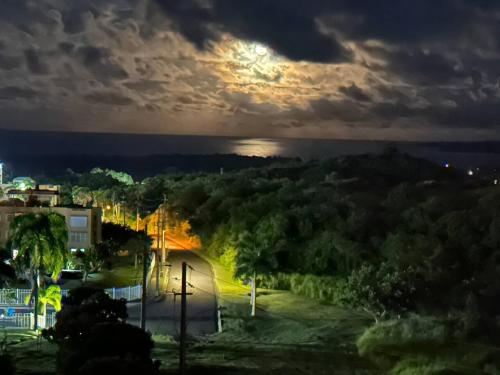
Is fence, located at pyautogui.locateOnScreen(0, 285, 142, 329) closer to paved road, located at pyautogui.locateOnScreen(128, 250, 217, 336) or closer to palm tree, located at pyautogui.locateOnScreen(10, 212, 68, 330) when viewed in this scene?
palm tree, located at pyautogui.locateOnScreen(10, 212, 68, 330)

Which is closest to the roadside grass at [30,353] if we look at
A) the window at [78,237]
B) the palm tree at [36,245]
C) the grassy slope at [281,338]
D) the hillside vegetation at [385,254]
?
the palm tree at [36,245]

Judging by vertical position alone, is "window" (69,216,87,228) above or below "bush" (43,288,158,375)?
above

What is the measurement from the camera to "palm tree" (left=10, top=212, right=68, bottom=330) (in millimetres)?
24406

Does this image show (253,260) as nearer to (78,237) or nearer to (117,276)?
(117,276)

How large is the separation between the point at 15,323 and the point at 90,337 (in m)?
10.2

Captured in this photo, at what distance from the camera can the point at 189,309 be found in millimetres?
28172

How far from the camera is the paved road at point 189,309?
25.1 metres

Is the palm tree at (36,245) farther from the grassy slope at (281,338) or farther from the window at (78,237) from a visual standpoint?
the window at (78,237)

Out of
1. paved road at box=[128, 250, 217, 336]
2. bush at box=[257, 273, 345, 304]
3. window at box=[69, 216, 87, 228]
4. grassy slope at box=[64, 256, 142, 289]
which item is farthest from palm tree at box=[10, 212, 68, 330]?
window at box=[69, 216, 87, 228]

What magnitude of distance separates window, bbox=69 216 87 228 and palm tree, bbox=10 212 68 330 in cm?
1483

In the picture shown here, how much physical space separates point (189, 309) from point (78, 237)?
1427 cm

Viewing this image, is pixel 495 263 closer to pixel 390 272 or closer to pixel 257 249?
pixel 390 272

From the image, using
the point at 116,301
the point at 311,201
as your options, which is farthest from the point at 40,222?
the point at 311,201

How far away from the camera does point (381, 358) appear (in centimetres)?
2042
